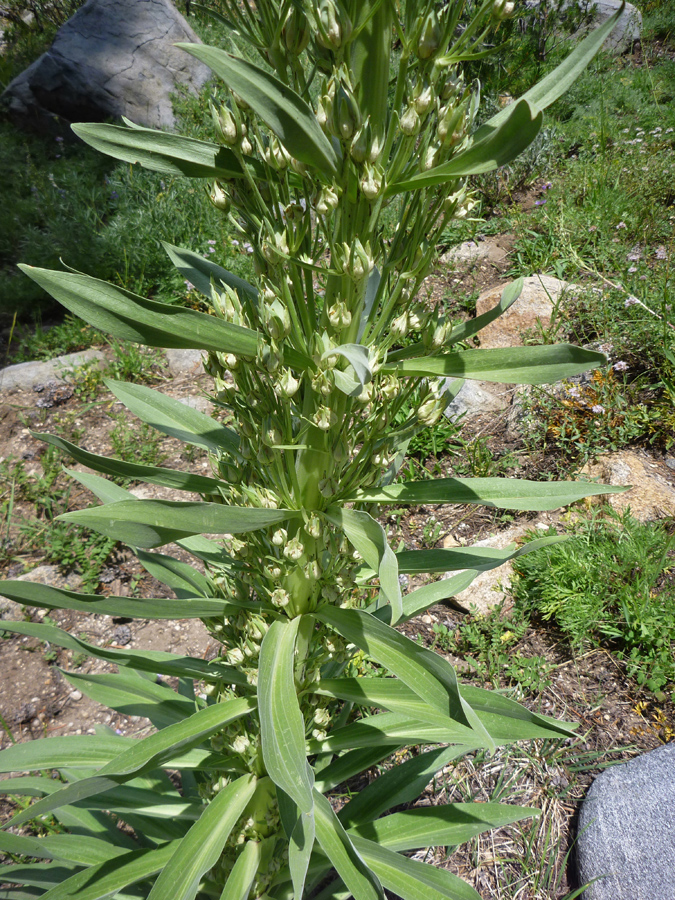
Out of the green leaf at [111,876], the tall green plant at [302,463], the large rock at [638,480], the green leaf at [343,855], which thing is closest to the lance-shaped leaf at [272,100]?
the tall green plant at [302,463]

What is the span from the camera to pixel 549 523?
312 cm

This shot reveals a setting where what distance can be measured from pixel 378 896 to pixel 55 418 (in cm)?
356

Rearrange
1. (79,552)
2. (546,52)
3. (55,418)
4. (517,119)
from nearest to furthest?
(517,119) < (79,552) < (55,418) < (546,52)

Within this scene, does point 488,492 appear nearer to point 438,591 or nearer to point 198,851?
point 438,591

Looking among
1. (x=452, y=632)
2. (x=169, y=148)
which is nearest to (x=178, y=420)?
(x=169, y=148)

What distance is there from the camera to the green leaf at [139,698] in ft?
4.88

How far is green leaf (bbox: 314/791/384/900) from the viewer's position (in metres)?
1.10

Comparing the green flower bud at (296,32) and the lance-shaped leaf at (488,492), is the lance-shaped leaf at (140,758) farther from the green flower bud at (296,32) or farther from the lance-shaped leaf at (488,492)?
the green flower bud at (296,32)

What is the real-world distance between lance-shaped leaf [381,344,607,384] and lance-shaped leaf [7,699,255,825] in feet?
2.64

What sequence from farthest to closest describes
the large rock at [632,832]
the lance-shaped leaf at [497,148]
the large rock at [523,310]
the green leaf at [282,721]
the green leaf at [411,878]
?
1. the large rock at [523,310]
2. the large rock at [632,832]
3. the green leaf at [411,878]
4. the green leaf at [282,721]
5. the lance-shaped leaf at [497,148]

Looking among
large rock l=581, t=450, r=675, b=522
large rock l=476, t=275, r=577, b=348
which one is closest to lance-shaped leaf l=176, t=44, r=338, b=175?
large rock l=581, t=450, r=675, b=522

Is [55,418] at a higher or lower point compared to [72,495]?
higher

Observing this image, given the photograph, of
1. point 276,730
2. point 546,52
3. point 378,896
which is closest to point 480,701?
point 378,896

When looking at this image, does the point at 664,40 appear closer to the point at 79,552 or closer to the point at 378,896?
the point at 79,552
